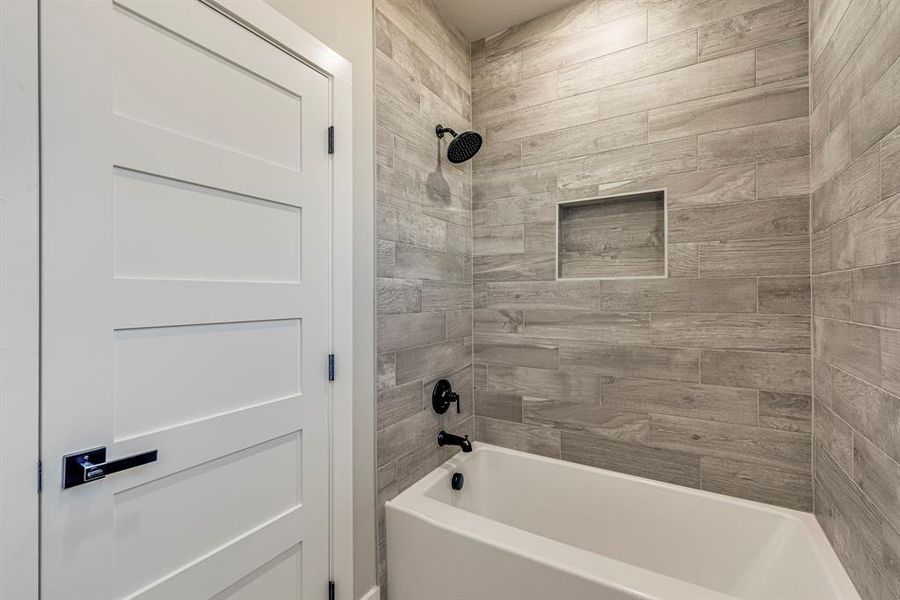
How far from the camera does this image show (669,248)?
187 centimetres

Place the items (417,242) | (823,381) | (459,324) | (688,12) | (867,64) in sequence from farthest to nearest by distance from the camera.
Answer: (459,324)
(417,242)
(688,12)
(823,381)
(867,64)

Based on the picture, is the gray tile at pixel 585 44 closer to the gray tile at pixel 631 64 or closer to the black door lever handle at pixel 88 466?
the gray tile at pixel 631 64

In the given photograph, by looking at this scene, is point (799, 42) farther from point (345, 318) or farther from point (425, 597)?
point (425, 597)

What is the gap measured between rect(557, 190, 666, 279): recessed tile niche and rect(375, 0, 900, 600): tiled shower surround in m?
0.06

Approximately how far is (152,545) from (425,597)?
40.3 inches

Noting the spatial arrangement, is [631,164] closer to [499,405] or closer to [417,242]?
[417,242]

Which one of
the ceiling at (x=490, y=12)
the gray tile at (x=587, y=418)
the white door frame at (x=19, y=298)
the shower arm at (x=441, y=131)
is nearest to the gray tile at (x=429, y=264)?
the shower arm at (x=441, y=131)

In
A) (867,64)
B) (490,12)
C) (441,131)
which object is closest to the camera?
(867,64)

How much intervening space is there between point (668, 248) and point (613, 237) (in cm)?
28

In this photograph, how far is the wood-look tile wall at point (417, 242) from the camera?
1733mm

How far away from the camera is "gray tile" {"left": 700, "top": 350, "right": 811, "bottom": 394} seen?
1.65 m

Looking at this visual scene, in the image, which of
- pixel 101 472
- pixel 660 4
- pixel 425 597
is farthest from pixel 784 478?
pixel 101 472

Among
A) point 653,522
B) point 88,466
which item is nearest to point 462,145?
point 88,466

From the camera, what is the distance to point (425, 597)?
5.17 ft
